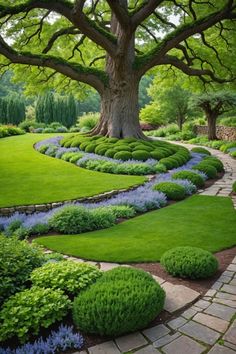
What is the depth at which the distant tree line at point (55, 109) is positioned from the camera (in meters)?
37.1

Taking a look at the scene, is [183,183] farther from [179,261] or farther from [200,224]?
[179,261]

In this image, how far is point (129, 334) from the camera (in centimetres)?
360

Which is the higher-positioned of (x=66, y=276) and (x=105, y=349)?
(x=66, y=276)

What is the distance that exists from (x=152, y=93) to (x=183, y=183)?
25.3 m

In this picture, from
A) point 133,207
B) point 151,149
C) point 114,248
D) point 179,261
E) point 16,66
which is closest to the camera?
point 179,261

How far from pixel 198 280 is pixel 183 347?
158 cm

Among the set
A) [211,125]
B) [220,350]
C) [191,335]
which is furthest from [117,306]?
[211,125]

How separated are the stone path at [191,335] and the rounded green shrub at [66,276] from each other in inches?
29.7

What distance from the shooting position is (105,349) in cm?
337

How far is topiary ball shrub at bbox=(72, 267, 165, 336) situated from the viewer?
346 cm

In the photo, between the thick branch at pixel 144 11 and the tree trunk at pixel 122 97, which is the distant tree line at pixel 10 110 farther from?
the thick branch at pixel 144 11

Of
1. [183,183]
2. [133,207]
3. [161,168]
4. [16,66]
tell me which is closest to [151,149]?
[161,168]

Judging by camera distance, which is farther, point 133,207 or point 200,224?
point 133,207

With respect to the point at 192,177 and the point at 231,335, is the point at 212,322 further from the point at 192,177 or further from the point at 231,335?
the point at 192,177
